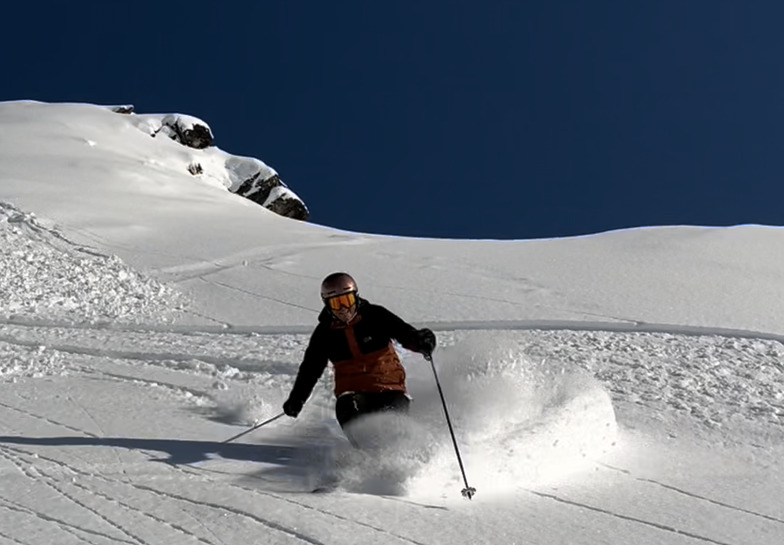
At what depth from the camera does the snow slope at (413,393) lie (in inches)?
163

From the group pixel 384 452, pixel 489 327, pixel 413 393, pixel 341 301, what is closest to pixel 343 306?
pixel 341 301

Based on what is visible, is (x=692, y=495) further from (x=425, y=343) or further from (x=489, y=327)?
(x=489, y=327)

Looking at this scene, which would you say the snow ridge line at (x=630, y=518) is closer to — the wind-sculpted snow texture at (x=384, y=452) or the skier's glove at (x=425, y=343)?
the wind-sculpted snow texture at (x=384, y=452)

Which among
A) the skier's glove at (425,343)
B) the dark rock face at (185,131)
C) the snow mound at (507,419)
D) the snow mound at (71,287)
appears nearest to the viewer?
the snow mound at (507,419)

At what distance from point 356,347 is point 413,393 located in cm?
102

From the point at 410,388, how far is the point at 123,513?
Answer: 2.61 metres

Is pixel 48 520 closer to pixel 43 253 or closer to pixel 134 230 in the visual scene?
pixel 43 253

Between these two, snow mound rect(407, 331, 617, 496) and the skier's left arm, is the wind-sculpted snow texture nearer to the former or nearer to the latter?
snow mound rect(407, 331, 617, 496)

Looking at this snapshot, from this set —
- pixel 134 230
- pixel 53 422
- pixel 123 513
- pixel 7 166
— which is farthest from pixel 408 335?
pixel 7 166

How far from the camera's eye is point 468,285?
40.5ft

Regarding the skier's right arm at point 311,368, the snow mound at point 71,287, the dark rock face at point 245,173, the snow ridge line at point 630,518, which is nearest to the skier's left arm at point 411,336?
the skier's right arm at point 311,368

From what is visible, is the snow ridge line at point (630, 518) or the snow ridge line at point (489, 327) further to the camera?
the snow ridge line at point (489, 327)

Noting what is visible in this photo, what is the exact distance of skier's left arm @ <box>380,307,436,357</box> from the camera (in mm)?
5176

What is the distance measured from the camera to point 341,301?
520 centimetres
